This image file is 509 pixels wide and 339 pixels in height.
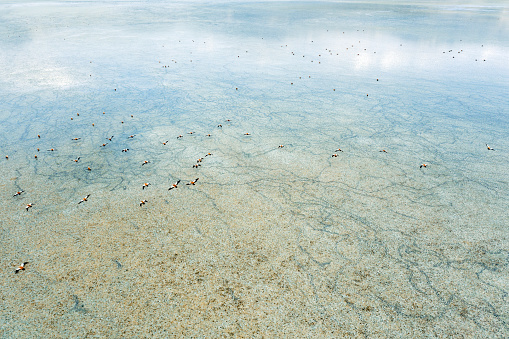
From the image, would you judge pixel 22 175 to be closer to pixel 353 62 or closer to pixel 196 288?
pixel 196 288

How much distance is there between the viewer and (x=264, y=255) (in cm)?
319

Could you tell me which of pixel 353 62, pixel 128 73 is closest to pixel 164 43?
pixel 128 73

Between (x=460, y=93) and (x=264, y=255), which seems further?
(x=460, y=93)

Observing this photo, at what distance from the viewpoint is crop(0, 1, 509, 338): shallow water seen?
8.66 ft

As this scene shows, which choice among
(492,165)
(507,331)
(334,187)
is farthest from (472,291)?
(492,165)

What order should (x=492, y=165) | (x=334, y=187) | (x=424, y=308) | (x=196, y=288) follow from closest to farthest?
(x=424, y=308) → (x=196, y=288) → (x=334, y=187) → (x=492, y=165)

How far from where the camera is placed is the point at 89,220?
3.68 metres

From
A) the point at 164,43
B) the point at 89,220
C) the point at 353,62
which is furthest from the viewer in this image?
the point at 164,43

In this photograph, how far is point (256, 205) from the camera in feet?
12.9

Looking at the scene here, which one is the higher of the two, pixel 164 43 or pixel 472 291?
pixel 164 43

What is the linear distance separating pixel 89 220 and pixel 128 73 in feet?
23.6

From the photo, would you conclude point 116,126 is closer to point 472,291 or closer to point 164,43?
point 472,291

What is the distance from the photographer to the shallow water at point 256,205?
8.66 feet

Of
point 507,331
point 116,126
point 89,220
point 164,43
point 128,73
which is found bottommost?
point 507,331
